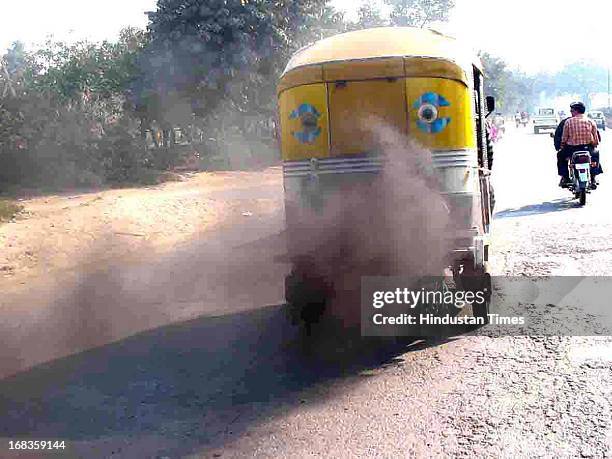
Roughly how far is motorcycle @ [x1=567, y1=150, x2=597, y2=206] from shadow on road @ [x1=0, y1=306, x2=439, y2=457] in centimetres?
716

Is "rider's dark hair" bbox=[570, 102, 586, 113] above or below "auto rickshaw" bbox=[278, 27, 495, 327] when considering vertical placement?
above

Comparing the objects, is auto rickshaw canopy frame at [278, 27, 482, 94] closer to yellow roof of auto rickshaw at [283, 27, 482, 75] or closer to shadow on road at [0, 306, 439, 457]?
yellow roof of auto rickshaw at [283, 27, 482, 75]

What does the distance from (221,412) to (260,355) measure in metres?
1.26

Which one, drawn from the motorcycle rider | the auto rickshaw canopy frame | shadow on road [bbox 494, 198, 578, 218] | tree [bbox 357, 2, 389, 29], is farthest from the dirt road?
tree [bbox 357, 2, 389, 29]

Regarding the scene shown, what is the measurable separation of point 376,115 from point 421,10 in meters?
38.7

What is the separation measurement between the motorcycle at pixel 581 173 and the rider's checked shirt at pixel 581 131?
257 millimetres

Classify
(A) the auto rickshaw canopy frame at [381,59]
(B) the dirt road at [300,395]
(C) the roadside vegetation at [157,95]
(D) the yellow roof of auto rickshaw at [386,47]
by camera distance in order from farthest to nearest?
(C) the roadside vegetation at [157,95] < (D) the yellow roof of auto rickshaw at [386,47] < (A) the auto rickshaw canopy frame at [381,59] < (B) the dirt road at [300,395]

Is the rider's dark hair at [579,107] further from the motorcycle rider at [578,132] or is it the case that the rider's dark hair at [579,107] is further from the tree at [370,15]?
the tree at [370,15]

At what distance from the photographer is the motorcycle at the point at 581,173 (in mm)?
11812

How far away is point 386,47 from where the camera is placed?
5898 millimetres

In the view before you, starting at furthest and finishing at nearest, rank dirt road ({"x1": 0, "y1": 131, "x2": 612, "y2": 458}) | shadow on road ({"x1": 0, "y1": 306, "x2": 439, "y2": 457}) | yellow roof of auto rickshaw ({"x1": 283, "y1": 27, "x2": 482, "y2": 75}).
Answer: yellow roof of auto rickshaw ({"x1": 283, "y1": 27, "x2": 482, "y2": 75}) < shadow on road ({"x1": 0, "y1": 306, "x2": 439, "y2": 457}) < dirt road ({"x1": 0, "y1": 131, "x2": 612, "y2": 458})

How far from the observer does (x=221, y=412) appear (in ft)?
15.2

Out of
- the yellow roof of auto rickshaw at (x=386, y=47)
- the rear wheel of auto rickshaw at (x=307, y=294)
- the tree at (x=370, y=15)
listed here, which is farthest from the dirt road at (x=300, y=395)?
the tree at (x=370, y=15)

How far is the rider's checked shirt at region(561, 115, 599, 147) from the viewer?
40.8 feet
